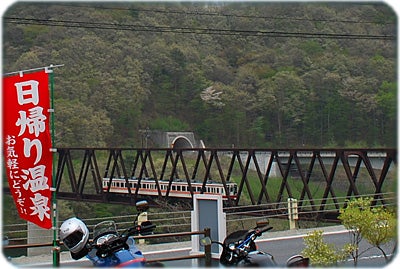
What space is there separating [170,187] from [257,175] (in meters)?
7.34

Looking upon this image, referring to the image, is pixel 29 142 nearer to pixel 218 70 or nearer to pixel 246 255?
pixel 246 255

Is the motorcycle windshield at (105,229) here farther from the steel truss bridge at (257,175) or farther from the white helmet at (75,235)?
the steel truss bridge at (257,175)

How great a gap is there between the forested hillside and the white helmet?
25.6m

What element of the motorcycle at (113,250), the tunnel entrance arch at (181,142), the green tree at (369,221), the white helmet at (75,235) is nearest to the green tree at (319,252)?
the green tree at (369,221)

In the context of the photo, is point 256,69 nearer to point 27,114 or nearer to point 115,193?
point 115,193

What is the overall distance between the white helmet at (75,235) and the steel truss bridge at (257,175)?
8.39 meters

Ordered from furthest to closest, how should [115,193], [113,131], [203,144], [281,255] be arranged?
[203,144], [113,131], [115,193], [281,255]

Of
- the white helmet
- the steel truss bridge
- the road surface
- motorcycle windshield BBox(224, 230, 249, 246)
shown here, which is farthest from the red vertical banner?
the steel truss bridge

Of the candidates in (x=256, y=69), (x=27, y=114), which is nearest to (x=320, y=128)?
(x=256, y=69)

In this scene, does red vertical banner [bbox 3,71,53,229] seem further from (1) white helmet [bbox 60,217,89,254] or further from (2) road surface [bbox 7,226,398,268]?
(2) road surface [bbox 7,226,398,268]

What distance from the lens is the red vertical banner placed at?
15.2 feet

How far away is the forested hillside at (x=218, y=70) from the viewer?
3297 centimetres

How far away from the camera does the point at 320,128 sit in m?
35.2

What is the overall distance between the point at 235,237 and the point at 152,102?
1247 inches
